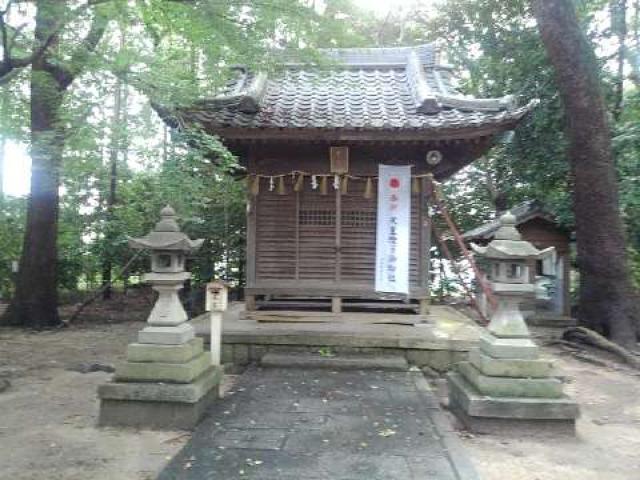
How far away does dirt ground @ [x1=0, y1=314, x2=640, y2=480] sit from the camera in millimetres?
4410

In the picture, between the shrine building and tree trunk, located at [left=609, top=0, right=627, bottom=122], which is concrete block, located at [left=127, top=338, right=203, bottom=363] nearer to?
the shrine building

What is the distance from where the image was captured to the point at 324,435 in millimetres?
5121

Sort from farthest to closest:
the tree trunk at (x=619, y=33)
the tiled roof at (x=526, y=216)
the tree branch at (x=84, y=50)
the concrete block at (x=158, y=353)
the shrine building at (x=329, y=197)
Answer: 1. the tiled roof at (x=526, y=216)
2. the tree trunk at (x=619, y=33)
3. the shrine building at (x=329, y=197)
4. the tree branch at (x=84, y=50)
5. the concrete block at (x=158, y=353)

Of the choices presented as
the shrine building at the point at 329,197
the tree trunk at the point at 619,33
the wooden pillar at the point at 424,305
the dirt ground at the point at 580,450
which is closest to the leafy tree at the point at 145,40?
the shrine building at the point at 329,197

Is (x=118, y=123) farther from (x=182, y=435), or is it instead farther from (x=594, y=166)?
(x=594, y=166)

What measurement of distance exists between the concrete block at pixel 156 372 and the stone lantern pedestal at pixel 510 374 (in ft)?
9.43

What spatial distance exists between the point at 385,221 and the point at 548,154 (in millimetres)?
6194

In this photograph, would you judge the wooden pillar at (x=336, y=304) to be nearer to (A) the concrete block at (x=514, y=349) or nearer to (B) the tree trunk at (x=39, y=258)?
(A) the concrete block at (x=514, y=349)

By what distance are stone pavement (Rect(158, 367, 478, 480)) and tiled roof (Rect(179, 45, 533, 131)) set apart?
3939 millimetres

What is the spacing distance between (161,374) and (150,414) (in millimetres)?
413

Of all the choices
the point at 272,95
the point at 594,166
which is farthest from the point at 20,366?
the point at 594,166

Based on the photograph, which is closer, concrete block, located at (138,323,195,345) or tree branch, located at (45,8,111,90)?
concrete block, located at (138,323,195,345)

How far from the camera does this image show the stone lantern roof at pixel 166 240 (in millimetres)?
5688

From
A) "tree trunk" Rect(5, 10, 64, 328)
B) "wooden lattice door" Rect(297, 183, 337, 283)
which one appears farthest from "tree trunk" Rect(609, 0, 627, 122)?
"tree trunk" Rect(5, 10, 64, 328)
